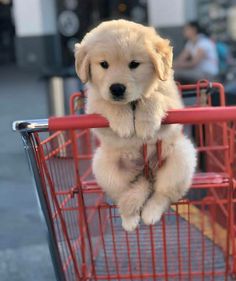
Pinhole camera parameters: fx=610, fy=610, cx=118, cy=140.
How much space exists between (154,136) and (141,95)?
186 mm

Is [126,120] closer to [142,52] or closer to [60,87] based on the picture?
[142,52]

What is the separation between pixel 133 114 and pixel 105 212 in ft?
4.40

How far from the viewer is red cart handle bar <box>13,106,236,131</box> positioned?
238cm

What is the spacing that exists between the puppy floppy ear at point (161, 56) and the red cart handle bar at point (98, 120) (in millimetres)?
232

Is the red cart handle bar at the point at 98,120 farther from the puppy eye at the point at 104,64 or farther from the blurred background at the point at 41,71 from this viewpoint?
the blurred background at the point at 41,71

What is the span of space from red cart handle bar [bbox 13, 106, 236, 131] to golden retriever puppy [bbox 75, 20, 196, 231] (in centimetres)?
12

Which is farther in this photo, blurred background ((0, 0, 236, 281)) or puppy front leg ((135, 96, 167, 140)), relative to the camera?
blurred background ((0, 0, 236, 281))

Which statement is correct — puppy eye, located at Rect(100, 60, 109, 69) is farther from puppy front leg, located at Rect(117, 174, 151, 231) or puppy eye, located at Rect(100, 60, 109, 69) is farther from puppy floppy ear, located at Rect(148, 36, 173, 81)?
puppy front leg, located at Rect(117, 174, 151, 231)

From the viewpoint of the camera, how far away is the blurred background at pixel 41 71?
4.99m

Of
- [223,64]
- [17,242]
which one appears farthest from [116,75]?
[223,64]

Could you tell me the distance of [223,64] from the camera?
397 inches

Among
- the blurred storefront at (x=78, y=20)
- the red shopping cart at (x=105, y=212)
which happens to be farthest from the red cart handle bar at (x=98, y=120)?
the blurred storefront at (x=78, y=20)

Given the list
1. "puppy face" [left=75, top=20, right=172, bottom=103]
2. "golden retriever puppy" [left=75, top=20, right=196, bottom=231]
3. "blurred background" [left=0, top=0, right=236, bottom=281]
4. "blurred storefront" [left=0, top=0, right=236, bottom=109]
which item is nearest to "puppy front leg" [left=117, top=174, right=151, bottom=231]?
"golden retriever puppy" [left=75, top=20, right=196, bottom=231]

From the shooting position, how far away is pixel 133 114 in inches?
104
